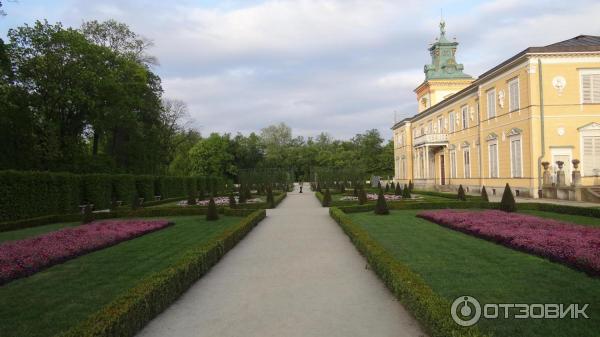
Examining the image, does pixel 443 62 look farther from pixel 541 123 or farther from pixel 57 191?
pixel 57 191

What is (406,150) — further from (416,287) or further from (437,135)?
(416,287)

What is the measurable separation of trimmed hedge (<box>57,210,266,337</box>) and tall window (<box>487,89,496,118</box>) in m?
24.7

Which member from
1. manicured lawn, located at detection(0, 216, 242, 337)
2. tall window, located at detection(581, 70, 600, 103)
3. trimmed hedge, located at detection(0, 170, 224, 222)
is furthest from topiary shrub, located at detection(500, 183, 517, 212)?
trimmed hedge, located at detection(0, 170, 224, 222)

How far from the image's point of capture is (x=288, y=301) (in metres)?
5.88

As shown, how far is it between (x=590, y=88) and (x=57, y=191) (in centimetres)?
2809

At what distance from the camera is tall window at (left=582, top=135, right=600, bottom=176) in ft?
74.0

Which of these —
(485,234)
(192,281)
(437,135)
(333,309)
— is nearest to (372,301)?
(333,309)

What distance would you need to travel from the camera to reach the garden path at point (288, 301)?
15.9ft

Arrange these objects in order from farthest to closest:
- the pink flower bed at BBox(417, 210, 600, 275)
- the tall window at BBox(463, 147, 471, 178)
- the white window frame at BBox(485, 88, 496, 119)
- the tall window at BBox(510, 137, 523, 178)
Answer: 1. the tall window at BBox(463, 147, 471, 178)
2. the white window frame at BBox(485, 88, 496, 119)
3. the tall window at BBox(510, 137, 523, 178)
4. the pink flower bed at BBox(417, 210, 600, 275)

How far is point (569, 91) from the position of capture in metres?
23.0

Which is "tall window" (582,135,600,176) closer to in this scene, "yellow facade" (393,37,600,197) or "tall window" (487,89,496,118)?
"yellow facade" (393,37,600,197)

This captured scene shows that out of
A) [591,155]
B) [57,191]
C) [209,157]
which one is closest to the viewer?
[57,191]

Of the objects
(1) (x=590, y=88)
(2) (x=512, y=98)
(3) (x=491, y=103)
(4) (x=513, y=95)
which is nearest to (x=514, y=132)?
(2) (x=512, y=98)

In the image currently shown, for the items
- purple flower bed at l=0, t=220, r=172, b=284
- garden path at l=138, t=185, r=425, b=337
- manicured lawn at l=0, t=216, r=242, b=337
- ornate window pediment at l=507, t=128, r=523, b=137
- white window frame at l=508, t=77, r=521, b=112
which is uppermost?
white window frame at l=508, t=77, r=521, b=112
